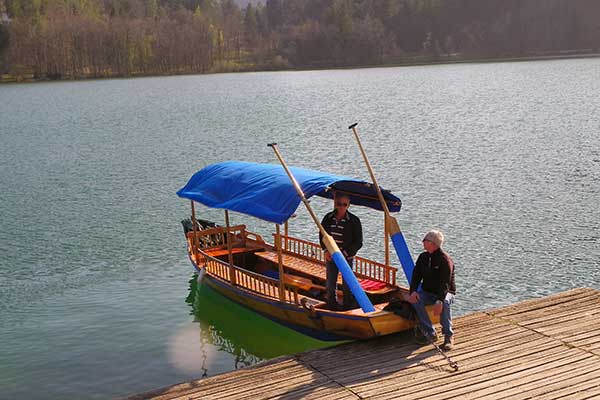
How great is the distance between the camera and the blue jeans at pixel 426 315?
10812 millimetres

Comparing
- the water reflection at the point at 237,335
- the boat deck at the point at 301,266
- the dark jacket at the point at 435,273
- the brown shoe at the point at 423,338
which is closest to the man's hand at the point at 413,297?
the dark jacket at the point at 435,273

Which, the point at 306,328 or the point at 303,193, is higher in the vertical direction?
the point at 303,193

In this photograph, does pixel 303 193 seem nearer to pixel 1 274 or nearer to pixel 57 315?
pixel 57 315

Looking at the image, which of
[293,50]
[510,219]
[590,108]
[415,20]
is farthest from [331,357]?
[415,20]

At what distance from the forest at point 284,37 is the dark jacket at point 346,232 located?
405 ft

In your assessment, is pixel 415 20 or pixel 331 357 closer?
pixel 331 357

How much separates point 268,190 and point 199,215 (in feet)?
42.8

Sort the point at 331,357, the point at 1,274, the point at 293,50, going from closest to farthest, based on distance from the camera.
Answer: the point at 331,357 → the point at 1,274 → the point at 293,50

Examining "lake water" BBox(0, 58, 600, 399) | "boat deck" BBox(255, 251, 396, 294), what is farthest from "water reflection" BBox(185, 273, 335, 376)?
"boat deck" BBox(255, 251, 396, 294)

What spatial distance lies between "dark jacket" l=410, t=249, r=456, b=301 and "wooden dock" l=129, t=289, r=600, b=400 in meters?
0.96

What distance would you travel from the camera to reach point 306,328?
520 inches

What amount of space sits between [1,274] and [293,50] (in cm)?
14570

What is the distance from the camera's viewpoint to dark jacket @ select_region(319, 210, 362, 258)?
12391 mm

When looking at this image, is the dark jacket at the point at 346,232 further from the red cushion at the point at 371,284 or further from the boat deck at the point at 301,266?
the boat deck at the point at 301,266
